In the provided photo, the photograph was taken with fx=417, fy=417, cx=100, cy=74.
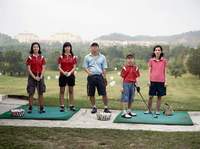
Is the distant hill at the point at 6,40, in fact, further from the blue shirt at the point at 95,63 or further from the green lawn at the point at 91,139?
the green lawn at the point at 91,139

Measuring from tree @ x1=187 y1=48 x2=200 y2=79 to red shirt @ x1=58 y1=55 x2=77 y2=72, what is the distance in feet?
12.1

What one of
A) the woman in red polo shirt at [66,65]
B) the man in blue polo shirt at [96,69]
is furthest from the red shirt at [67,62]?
the man in blue polo shirt at [96,69]

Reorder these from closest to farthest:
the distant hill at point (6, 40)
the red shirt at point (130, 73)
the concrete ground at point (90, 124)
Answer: the concrete ground at point (90, 124), the red shirt at point (130, 73), the distant hill at point (6, 40)

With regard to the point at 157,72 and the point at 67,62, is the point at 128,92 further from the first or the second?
the point at 67,62

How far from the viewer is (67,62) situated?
712 centimetres

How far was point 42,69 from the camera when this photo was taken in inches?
277

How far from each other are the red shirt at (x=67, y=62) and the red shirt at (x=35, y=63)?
12.9 inches

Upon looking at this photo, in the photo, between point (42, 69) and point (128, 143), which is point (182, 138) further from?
point (42, 69)

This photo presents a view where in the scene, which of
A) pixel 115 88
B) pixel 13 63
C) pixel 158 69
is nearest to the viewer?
pixel 158 69

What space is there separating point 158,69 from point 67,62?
154 cm

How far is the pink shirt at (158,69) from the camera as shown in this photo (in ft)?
22.5

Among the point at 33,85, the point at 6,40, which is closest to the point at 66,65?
the point at 33,85

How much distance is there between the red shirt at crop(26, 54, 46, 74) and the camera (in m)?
6.98

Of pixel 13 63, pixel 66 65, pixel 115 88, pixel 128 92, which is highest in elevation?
pixel 66 65
